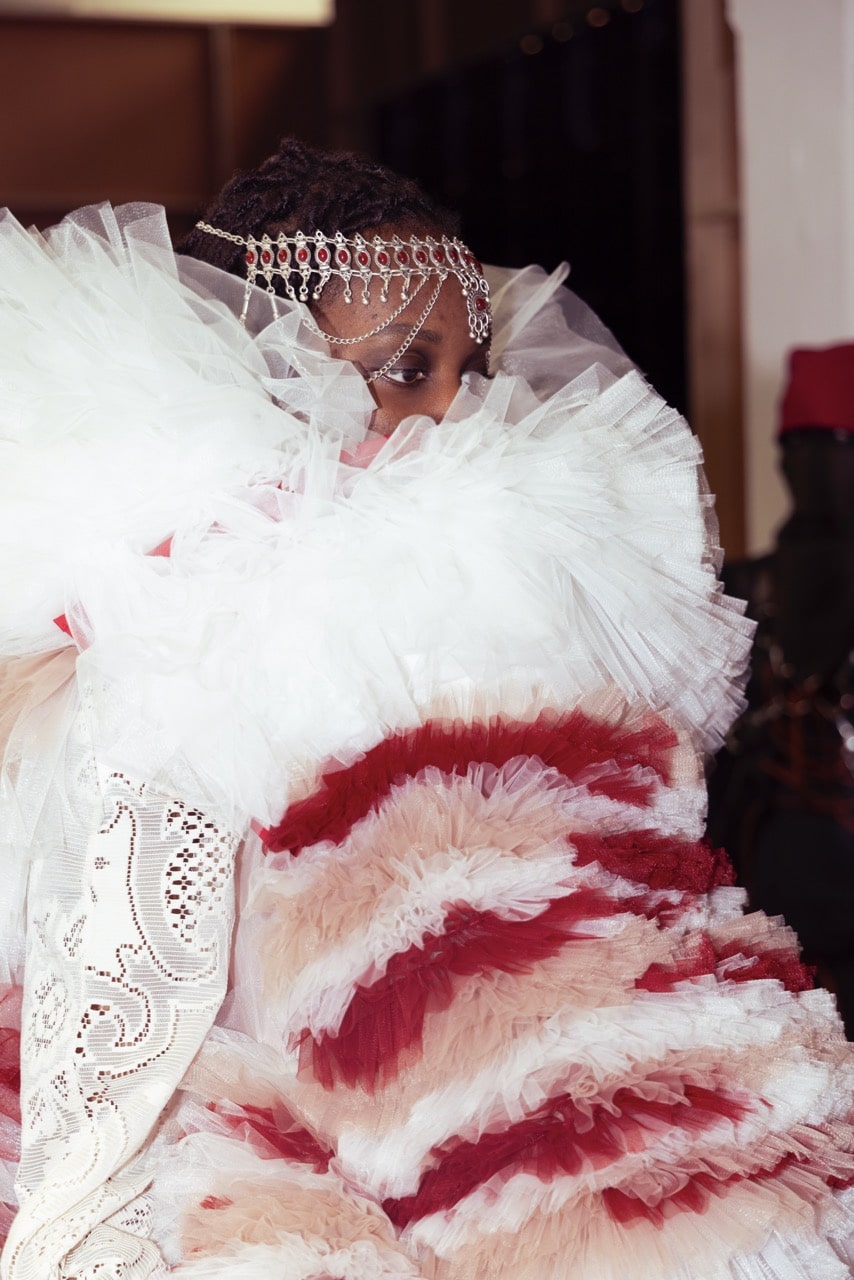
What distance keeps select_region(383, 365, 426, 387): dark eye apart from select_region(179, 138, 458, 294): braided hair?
0.38ft

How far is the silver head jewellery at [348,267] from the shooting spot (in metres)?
1.11

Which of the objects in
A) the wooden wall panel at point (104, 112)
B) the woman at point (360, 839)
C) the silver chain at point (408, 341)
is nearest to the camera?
the woman at point (360, 839)

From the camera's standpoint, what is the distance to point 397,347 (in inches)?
43.6

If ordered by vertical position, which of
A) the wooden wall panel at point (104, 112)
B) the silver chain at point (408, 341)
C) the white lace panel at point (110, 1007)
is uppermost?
the wooden wall panel at point (104, 112)

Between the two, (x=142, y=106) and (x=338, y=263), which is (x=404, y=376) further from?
(x=142, y=106)

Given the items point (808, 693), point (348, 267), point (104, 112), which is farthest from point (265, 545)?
point (104, 112)

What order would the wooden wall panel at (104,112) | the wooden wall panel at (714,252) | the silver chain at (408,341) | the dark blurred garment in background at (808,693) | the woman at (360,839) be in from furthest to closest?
the wooden wall panel at (104,112) < the wooden wall panel at (714,252) < the dark blurred garment in background at (808,693) < the silver chain at (408,341) < the woman at (360,839)

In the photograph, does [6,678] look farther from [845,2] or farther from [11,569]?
[845,2]

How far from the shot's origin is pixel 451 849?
33.9 inches

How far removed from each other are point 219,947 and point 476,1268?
26 cm

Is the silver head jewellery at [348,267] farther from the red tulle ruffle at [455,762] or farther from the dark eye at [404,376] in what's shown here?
the red tulle ruffle at [455,762]

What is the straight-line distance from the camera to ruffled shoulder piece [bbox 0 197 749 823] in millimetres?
919

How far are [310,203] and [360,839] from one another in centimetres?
54

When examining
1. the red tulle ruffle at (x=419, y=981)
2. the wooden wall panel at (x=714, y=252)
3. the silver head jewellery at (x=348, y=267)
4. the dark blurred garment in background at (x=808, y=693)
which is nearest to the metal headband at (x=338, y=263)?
the silver head jewellery at (x=348, y=267)
